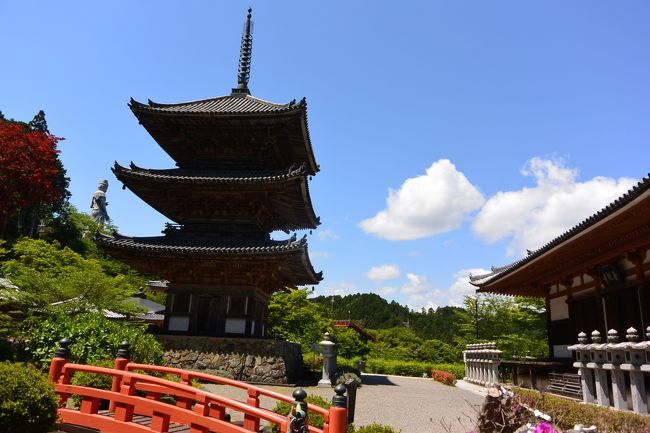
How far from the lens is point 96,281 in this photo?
17406mm

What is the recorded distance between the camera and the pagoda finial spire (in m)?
22.9

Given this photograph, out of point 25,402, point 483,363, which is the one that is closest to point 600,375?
point 25,402

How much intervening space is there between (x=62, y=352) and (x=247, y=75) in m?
18.5

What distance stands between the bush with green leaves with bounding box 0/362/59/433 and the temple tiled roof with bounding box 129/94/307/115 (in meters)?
12.8

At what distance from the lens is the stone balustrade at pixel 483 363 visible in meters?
18.3

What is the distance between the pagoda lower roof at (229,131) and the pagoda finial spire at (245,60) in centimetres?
241

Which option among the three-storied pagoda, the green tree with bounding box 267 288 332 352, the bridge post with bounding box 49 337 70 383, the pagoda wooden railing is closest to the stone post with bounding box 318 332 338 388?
the three-storied pagoda

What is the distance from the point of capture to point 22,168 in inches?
1474

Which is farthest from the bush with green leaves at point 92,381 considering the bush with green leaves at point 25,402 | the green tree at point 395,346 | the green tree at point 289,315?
the green tree at point 395,346

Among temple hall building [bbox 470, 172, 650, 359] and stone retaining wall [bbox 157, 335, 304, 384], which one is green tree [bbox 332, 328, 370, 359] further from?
temple hall building [bbox 470, 172, 650, 359]

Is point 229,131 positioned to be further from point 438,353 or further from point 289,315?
point 438,353

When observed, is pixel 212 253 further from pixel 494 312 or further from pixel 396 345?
pixel 396 345

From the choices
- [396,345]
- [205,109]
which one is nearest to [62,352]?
[205,109]

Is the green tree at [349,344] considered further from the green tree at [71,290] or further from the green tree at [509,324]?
the green tree at [71,290]
